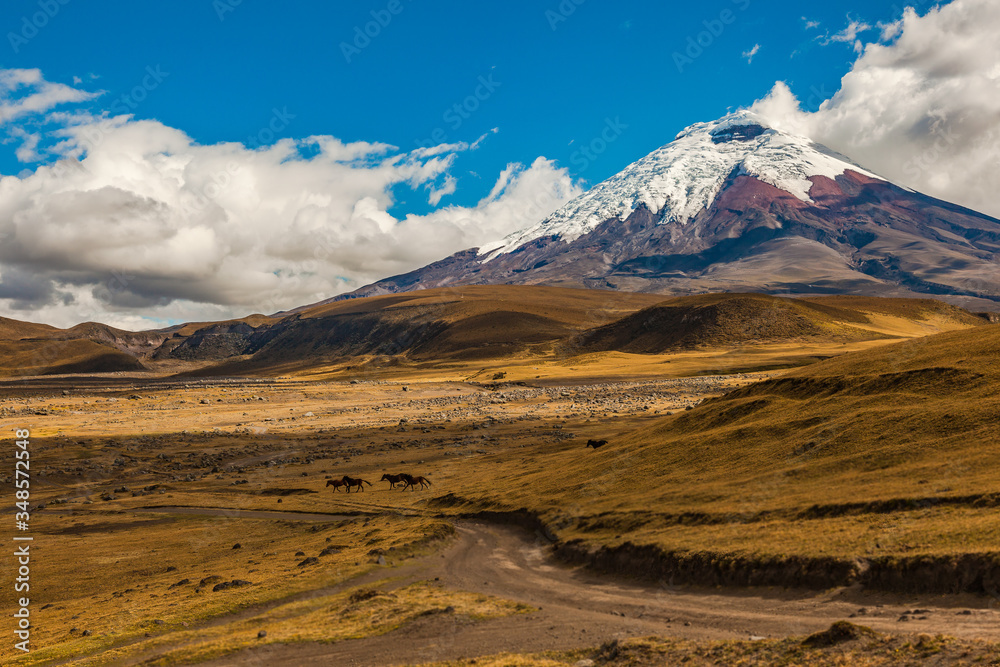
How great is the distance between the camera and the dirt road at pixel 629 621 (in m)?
15.2

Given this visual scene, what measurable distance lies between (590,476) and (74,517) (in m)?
32.9

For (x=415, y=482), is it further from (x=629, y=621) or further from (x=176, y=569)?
(x=629, y=621)

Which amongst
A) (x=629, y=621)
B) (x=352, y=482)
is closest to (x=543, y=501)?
(x=629, y=621)

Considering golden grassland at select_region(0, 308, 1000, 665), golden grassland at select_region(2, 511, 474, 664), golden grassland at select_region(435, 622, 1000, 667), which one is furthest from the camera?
golden grassland at select_region(2, 511, 474, 664)

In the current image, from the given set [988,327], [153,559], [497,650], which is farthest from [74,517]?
[988,327]

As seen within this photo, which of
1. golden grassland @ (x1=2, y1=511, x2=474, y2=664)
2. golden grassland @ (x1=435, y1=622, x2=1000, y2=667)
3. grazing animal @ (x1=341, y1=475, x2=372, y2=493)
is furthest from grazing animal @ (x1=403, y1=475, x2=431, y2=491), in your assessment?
golden grassland @ (x1=435, y1=622, x2=1000, y2=667)

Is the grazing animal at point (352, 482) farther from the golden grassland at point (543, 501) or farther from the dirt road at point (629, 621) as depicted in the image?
the dirt road at point (629, 621)

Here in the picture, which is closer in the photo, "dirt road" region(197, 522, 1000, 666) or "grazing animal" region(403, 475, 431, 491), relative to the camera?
"dirt road" region(197, 522, 1000, 666)

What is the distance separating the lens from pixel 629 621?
18531 millimetres

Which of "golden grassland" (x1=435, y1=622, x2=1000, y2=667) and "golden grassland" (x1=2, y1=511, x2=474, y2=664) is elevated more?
"golden grassland" (x1=435, y1=622, x2=1000, y2=667)

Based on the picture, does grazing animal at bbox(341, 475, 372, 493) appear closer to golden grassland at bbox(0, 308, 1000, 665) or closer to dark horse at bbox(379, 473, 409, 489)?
golden grassland at bbox(0, 308, 1000, 665)

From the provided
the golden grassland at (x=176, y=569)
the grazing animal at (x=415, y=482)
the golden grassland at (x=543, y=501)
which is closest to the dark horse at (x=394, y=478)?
the grazing animal at (x=415, y=482)

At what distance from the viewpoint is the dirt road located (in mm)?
15211

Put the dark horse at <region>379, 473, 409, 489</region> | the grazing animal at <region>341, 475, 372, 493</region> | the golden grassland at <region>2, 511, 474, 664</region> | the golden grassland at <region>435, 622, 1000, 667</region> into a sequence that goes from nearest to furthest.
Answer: the golden grassland at <region>435, 622, 1000, 667</region>, the golden grassland at <region>2, 511, 474, 664</region>, the dark horse at <region>379, 473, 409, 489</region>, the grazing animal at <region>341, 475, 372, 493</region>
